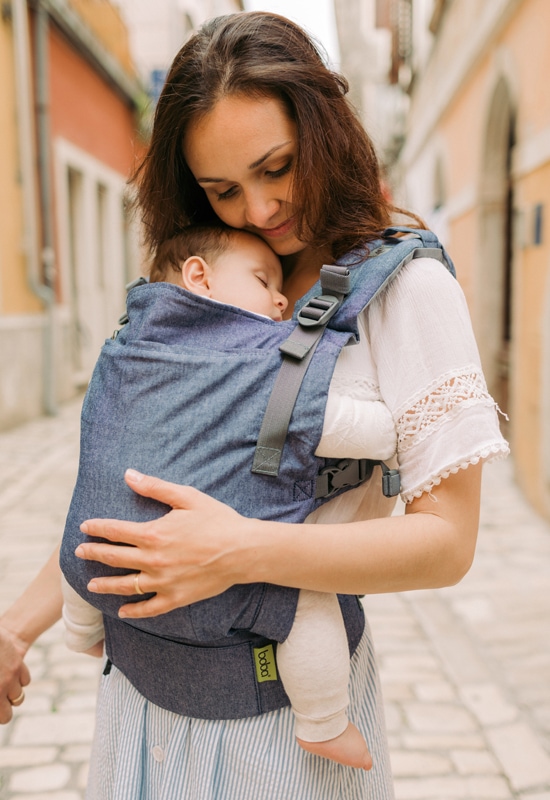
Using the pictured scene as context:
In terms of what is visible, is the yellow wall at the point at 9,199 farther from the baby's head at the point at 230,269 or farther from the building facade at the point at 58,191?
the baby's head at the point at 230,269

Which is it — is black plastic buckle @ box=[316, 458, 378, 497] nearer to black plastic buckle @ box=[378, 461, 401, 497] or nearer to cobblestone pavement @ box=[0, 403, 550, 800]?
black plastic buckle @ box=[378, 461, 401, 497]

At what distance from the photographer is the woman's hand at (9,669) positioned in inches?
55.4

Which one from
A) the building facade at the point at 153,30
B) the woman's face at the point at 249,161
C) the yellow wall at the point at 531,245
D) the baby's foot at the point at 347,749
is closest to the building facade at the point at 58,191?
the building facade at the point at 153,30

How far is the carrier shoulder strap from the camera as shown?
3.43 ft

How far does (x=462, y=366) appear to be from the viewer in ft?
3.70

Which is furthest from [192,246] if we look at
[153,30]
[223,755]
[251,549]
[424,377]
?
[153,30]

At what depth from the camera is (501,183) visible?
295 inches

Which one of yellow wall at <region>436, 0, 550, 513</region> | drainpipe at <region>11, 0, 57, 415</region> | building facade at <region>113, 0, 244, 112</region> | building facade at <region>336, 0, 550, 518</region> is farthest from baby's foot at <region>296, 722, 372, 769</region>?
building facade at <region>113, 0, 244, 112</region>

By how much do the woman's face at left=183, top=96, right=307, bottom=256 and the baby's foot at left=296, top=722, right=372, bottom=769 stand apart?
0.87m

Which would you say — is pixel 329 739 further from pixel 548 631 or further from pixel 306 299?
pixel 548 631

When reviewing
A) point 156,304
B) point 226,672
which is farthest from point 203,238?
point 226,672

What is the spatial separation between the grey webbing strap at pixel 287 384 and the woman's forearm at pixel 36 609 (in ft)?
1.98

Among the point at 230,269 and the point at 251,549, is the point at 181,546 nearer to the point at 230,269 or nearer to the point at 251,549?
the point at 251,549

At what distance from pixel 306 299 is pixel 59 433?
720cm
